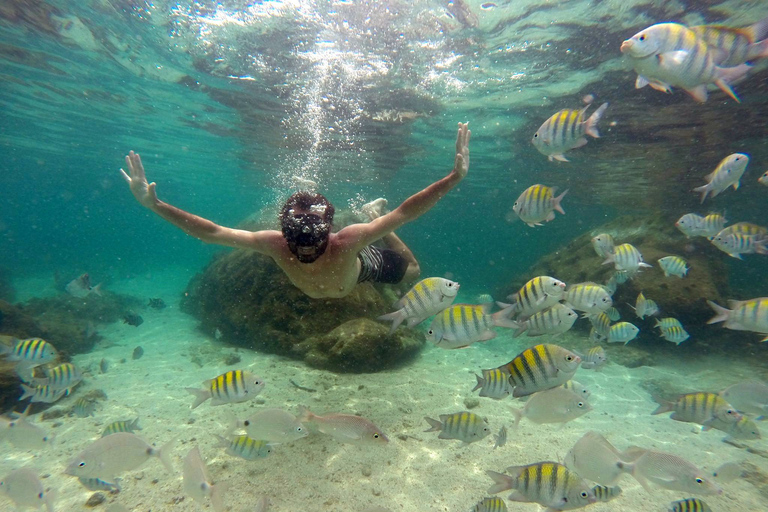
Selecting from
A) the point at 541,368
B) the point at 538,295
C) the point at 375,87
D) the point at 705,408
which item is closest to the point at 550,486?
the point at 541,368

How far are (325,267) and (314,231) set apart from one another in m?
0.88

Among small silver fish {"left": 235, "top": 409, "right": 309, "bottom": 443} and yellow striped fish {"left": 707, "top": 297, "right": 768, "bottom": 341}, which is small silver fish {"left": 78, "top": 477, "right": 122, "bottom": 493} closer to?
small silver fish {"left": 235, "top": 409, "right": 309, "bottom": 443}

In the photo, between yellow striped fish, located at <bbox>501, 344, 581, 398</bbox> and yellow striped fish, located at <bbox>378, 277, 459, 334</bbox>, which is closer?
yellow striped fish, located at <bbox>501, 344, 581, 398</bbox>

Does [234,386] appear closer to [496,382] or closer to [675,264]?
[496,382]

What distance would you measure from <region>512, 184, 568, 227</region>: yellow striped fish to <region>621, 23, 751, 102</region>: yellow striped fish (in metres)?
1.90

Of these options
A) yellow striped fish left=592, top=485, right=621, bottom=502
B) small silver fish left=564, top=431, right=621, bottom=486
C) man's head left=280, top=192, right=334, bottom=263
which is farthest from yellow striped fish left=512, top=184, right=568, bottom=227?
yellow striped fish left=592, top=485, right=621, bottom=502

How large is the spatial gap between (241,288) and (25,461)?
5.80 meters

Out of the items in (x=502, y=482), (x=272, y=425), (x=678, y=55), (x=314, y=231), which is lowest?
(x=502, y=482)

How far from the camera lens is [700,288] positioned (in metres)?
12.0

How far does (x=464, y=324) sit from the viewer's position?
398 cm

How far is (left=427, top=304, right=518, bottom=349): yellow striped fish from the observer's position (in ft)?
13.0

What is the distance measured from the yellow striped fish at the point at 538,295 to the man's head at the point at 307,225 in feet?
7.97

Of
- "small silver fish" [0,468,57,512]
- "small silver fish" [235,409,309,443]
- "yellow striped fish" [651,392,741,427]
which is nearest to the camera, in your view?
"small silver fish" [0,468,57,512]

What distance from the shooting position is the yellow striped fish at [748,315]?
455cm
